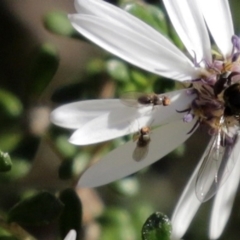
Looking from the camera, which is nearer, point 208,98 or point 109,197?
point 208,98

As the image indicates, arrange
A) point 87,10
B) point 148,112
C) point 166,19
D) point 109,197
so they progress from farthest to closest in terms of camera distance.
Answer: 1. point 109,197
2. point 166,19
3. point 148,112
4. point 87,10

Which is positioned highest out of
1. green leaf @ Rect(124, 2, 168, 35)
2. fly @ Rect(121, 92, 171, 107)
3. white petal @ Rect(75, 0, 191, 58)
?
white petal @ Rect(75, 0, 191, 58)

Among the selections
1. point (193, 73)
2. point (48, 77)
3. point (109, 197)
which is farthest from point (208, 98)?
point (109, 197)

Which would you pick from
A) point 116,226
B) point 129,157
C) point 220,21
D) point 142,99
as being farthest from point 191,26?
point 116,226

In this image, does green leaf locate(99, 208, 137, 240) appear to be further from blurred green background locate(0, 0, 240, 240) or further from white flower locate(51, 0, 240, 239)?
white flower locate(51, 0, 240, 239)

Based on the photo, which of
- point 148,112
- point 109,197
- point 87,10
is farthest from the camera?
point 109,197

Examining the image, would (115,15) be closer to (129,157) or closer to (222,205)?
(129,157)

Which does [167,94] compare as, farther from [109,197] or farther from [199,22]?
[109,197]

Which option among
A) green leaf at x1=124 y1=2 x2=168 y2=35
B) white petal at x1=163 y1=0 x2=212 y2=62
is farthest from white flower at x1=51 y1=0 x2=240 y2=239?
green leaf at x1=124 y1=2 x2=168 y2=35
